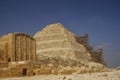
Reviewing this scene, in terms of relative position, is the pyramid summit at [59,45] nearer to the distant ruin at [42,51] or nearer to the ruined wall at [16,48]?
the distant ruin at [42,51]

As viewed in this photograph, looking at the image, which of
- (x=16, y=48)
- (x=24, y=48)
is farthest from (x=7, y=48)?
(x=24, y=48)

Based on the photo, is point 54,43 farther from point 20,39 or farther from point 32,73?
point 32,73

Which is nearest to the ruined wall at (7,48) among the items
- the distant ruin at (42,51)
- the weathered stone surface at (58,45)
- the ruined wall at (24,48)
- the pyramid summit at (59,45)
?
the distant ruin at (42,51)

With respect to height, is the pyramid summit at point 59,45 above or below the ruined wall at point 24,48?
above

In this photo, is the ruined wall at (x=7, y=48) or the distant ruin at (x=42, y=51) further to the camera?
the ruined wall at (x=7, y=48)

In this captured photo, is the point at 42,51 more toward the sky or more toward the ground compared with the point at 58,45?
more toward the ground

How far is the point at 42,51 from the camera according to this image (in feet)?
306

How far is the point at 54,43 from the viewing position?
93.8 m

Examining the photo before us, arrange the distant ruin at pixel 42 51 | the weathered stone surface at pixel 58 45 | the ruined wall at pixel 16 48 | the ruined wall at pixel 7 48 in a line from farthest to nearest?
the weathered stone surface at pixel 58 45 → the ruined wall at pixel 16 48 → the ruined wall at pixel 7 48 → the distant ruin at pixel 42 51

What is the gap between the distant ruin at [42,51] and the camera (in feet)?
129

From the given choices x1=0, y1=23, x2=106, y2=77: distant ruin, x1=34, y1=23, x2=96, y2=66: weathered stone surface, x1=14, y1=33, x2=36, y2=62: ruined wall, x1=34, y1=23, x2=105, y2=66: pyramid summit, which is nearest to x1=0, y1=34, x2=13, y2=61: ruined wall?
x1=0, y1=23, x2=106, y2=77: distant ruin

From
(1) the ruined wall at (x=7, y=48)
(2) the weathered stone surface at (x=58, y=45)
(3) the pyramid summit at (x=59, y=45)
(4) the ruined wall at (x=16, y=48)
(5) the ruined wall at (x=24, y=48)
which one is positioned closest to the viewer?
(1) the ruined wall at (x=7, y=48)

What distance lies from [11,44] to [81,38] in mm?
63878

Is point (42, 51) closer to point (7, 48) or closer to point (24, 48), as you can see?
point (24, 48)
